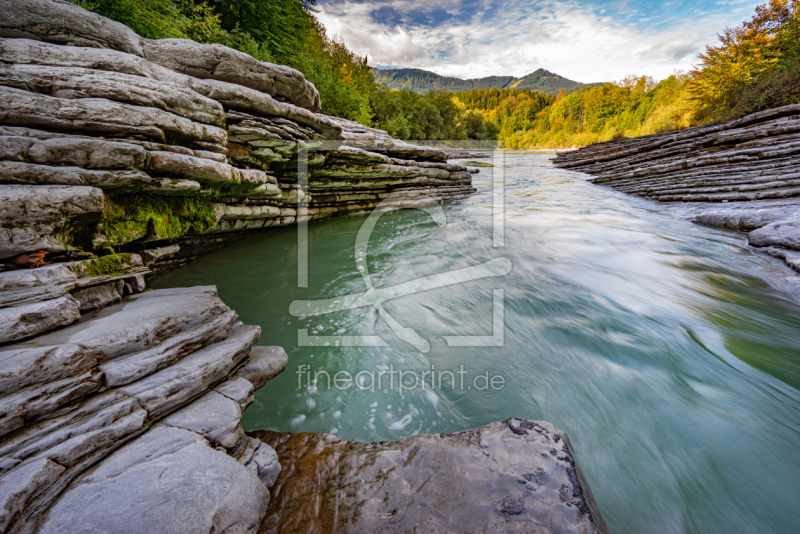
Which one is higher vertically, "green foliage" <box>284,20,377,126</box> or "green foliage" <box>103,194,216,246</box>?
"green foliage" <box>284,20,377,126</box>

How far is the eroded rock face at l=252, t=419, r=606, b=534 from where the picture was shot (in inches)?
54.8

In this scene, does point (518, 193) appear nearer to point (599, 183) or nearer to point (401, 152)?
point (599, 183)

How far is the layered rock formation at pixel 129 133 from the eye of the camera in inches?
101

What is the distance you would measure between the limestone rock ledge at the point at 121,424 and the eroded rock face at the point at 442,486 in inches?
8.7

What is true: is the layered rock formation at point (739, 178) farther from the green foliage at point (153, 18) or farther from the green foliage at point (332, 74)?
the green foliage at point (332, 74)

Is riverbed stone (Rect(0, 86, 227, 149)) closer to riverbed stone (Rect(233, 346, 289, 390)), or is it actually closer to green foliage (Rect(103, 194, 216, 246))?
green foliage (Rect(103, 194, 216, 246))

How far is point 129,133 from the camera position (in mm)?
3189

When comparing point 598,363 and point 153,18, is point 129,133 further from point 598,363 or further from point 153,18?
point 598,363

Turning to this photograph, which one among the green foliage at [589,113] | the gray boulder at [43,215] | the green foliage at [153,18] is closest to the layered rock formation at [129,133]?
the gray boulder at [43,215]

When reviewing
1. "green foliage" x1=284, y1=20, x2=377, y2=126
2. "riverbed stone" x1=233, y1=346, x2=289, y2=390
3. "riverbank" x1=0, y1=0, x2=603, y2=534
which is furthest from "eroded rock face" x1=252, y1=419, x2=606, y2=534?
"green foliage" x1=284, y1=20, x2=377, y2=126

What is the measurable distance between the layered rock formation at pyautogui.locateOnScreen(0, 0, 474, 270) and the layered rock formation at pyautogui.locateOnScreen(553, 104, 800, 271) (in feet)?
29.5

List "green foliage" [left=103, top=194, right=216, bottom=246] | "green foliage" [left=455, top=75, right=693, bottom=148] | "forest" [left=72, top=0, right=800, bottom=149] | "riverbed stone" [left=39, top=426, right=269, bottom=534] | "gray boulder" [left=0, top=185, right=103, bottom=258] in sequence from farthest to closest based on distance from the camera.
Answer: "green foliage" [left=455, top=75, right=693, bottom=148]
"forest" [left=72, top=0, right=800, bottom=149]
"green foliage" [left=103, top=194, right=216, bottom=246]
"gray boulder" [left=0, top=185, right=103, bottom=258]
"riverbed stone" [left=39, top=426, right=269, bottom=534]

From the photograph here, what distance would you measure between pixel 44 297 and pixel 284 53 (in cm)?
1293

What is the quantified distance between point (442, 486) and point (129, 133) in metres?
4.59
